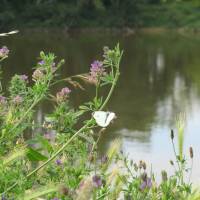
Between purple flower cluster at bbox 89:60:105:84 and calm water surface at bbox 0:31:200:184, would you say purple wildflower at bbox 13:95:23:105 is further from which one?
calm water surface at bbox 0:31:200:184

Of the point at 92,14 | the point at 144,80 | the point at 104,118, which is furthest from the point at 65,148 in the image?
the point at 92,14

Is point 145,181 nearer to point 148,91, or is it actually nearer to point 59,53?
point 148,91

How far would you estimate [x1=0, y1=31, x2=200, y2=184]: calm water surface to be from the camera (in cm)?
864

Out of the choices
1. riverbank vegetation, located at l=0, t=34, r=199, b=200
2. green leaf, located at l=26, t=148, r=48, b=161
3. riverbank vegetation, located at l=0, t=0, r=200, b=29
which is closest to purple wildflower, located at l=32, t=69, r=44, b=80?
riverbank vegetation, located at l=0, t=34, r=199, b=200

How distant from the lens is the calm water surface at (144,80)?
8.64 meters

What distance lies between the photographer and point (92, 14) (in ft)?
105

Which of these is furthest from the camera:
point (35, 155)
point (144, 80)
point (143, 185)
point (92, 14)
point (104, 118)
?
point (92, 14)

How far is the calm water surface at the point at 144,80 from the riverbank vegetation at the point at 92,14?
3.01 feet

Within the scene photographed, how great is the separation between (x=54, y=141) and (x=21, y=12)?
29.6m

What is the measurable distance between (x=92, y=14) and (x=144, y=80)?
1660 centimetres

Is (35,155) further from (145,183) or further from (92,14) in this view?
(92,14)

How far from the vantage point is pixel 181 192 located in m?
1.96

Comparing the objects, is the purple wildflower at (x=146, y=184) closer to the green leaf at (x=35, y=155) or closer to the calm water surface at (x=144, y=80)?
the green leaf at (x=35, y=155)

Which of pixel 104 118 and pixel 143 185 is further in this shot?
pixel 143 185
